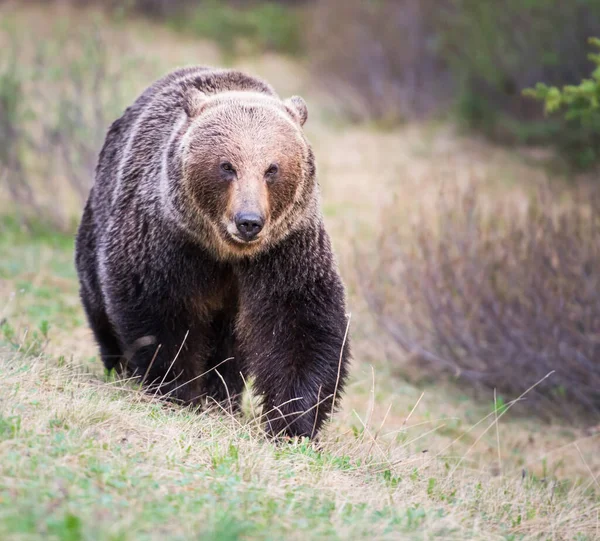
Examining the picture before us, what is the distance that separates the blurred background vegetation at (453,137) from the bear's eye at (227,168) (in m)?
2.50

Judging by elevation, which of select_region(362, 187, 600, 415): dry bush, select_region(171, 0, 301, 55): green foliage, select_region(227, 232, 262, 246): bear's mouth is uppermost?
select_region(171, 0, 301, 55): green foliage

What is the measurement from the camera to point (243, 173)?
4.54m

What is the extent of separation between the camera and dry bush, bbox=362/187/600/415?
7.75m

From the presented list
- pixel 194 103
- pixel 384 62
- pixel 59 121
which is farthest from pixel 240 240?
pixel 384 62

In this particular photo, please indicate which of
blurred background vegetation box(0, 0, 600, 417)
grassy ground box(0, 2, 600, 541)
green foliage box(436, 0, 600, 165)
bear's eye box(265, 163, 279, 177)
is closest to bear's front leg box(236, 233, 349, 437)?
grassy ground box(0, 2, 600, 541)

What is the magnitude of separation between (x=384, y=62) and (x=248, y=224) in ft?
54.7

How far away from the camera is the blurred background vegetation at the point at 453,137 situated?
7.93 m

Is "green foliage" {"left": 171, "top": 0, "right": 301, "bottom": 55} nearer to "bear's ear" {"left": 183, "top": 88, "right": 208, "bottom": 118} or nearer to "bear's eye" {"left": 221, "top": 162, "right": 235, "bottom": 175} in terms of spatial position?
"bear's ear" {"left": 183, "top": 88, "right": 208, "bottom": 118}

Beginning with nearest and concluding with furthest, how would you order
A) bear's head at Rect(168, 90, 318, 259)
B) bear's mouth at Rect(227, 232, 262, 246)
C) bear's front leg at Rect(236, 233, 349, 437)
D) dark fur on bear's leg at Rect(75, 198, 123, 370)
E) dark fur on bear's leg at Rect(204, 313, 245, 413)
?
bear's mouth at Rect(227, 232, 262, 246)
bear's head at Rect(168, 90, 318, 259)
bear's front leg at Rect(236, 233, 349, 437)
dark fur on bear's leg at Rect(204, 313, 245, 413)
dark fur on bear's leg at Rect(75, 198, 123, 370)

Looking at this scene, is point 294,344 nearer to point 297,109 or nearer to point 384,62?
point 297,109

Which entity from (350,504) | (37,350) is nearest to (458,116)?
(37,350)

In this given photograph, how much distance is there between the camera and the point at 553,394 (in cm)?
815

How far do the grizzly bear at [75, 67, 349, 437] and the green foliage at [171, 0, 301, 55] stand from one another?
20.3 metres

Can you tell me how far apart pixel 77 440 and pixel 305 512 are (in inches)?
37.8
